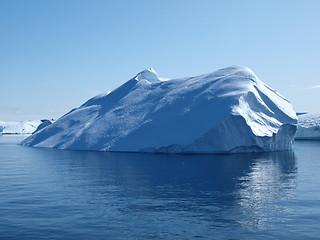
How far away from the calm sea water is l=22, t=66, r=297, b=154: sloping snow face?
15367 millimetres

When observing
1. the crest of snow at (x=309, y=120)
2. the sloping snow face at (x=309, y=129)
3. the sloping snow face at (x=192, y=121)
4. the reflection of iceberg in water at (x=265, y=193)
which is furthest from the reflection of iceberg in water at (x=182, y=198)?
the crest of snow at (x=309, y=120)

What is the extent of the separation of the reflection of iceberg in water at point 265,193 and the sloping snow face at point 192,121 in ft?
45.0

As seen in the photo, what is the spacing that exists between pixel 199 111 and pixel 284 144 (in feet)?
48.8

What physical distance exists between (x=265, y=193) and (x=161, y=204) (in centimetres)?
659

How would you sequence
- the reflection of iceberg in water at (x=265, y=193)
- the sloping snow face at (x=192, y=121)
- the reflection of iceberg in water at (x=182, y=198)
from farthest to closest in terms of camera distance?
1. the sloping snow face at (x=192, y=121)
2. the reflection of iceberg in water at (x=265, y=193)
3. the reflection of iceberg in water at (x=182, y=198)

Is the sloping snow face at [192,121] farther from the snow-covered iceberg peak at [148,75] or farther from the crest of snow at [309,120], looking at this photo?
the crest of snow at [309,120]

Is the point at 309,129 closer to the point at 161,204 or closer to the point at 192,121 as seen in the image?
the point at 192,121

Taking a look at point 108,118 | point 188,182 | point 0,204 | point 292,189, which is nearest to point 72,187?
point 0,204

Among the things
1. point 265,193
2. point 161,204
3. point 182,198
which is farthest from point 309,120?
point 161,204

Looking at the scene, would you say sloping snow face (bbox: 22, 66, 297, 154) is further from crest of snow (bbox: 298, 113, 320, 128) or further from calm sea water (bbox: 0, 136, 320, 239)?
crest of snow (bbox: 298, 113, 320, 128)

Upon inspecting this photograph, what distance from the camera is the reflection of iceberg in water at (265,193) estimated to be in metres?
15.2

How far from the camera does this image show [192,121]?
1863 inches

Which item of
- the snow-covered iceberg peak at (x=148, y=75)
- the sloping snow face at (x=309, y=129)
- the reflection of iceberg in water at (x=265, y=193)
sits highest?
the snow-covered iceberg peak at (x=148, y=75)

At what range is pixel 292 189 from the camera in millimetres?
21281
